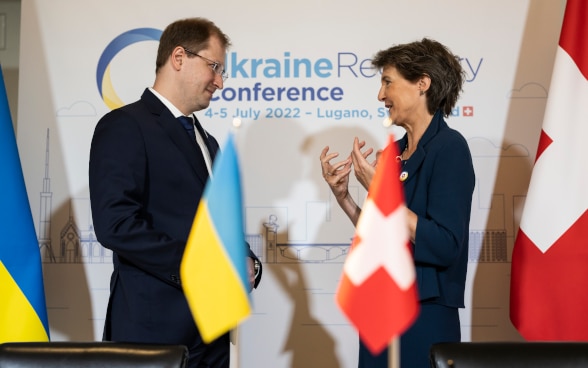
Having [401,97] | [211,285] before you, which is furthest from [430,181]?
[211,285]

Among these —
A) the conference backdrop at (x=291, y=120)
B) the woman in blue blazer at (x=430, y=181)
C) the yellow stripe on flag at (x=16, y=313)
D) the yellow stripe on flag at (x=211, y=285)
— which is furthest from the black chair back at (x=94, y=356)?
the conference backdrop at (x=291, y=120)

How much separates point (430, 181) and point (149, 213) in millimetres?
966

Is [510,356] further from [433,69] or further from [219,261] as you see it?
[433,69]

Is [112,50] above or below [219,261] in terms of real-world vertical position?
above

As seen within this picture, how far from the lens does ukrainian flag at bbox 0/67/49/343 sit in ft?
10.3

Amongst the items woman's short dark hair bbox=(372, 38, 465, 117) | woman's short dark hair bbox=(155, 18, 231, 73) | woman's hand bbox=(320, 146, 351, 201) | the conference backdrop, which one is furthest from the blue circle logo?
woman's short dark hair bbox=(372, 38, 465, 117)

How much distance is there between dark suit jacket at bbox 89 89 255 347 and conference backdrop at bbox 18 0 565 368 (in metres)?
1.07

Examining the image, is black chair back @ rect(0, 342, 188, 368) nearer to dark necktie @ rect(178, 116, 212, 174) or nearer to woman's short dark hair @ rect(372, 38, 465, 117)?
dark necktie @ rect(178, 116, 212, 174)

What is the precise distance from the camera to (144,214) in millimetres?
2502

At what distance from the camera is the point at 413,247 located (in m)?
2.44

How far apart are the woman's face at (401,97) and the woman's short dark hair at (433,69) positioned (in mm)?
24

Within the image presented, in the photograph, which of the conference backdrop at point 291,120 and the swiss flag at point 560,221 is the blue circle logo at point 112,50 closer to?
the conference backdrop at point 291,120

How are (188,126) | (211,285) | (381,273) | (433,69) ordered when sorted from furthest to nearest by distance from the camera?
(188,126), (433,69), (211,285), (381,273)

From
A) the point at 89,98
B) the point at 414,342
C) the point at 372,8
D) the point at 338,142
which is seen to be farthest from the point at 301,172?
the point at 414,342
